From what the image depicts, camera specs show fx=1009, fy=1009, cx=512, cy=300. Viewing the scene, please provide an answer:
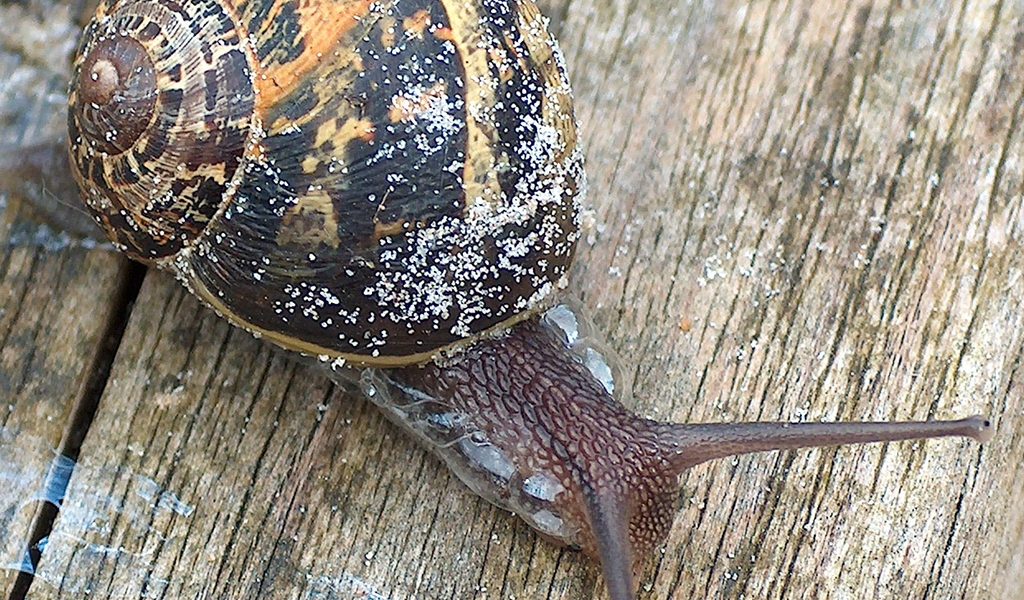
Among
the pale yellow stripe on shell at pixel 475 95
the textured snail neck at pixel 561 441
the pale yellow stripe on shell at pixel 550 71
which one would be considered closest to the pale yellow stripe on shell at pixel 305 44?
the pale yellow stripe on shell at pixel 475 95

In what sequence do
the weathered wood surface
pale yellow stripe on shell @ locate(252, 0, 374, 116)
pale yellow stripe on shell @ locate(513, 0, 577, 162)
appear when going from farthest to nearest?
the weathered wood surface < pale yellow stripe on shell @ locate(513, 0, 577, 162) < pale yellow stripe on shell @ locate(252, 0, 374, 116)

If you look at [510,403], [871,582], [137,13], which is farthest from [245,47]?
[871,582]

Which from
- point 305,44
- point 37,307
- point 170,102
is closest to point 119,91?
point 170,102

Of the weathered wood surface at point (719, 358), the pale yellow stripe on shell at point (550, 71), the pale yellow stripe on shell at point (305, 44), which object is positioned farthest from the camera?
the weathered wood surface at point (719, 358)

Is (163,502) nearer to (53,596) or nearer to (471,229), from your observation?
(53,596)

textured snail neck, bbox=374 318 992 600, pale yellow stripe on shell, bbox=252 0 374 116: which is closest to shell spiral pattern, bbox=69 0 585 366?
pale yellow stripe on shell, bbox=252 0 374 116

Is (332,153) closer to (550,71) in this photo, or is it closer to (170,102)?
(170,102)

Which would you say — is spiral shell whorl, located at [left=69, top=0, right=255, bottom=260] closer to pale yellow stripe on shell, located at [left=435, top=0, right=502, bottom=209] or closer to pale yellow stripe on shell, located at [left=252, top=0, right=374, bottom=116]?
pale yellow stripe on shell, located at [left=252, top=0, right=374, bottom=116]

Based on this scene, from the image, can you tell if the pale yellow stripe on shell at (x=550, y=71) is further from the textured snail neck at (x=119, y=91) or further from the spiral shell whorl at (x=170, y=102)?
the textured snail neck at (x=119, y=91)
